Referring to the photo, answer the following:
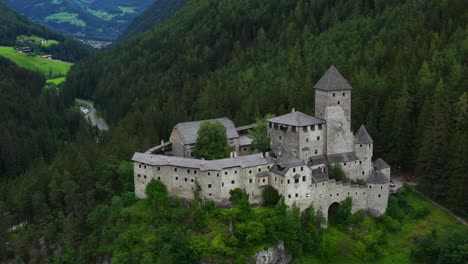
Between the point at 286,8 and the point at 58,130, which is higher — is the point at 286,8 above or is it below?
above

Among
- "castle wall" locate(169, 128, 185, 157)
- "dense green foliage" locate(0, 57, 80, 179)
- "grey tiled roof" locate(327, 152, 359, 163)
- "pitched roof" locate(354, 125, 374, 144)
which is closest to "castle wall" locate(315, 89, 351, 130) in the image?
"pitched roof" locate(354, 125, 374, 144)

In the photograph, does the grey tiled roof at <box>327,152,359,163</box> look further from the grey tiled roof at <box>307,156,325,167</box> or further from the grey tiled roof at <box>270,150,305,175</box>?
the grey tiled roof at <box>270,150,305,175</box>

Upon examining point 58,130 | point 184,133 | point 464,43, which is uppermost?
point 464,43

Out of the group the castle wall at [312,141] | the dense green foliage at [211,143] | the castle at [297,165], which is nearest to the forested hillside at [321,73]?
the castle at [297,165]

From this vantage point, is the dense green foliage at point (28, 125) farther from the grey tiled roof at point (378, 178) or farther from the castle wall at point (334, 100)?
the grey tiled roof at point (378, 178)

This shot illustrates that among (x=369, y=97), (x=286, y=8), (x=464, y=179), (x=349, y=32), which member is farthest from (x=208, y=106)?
(x=286, y=8)

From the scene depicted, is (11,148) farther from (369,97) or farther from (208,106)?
(369,97)
